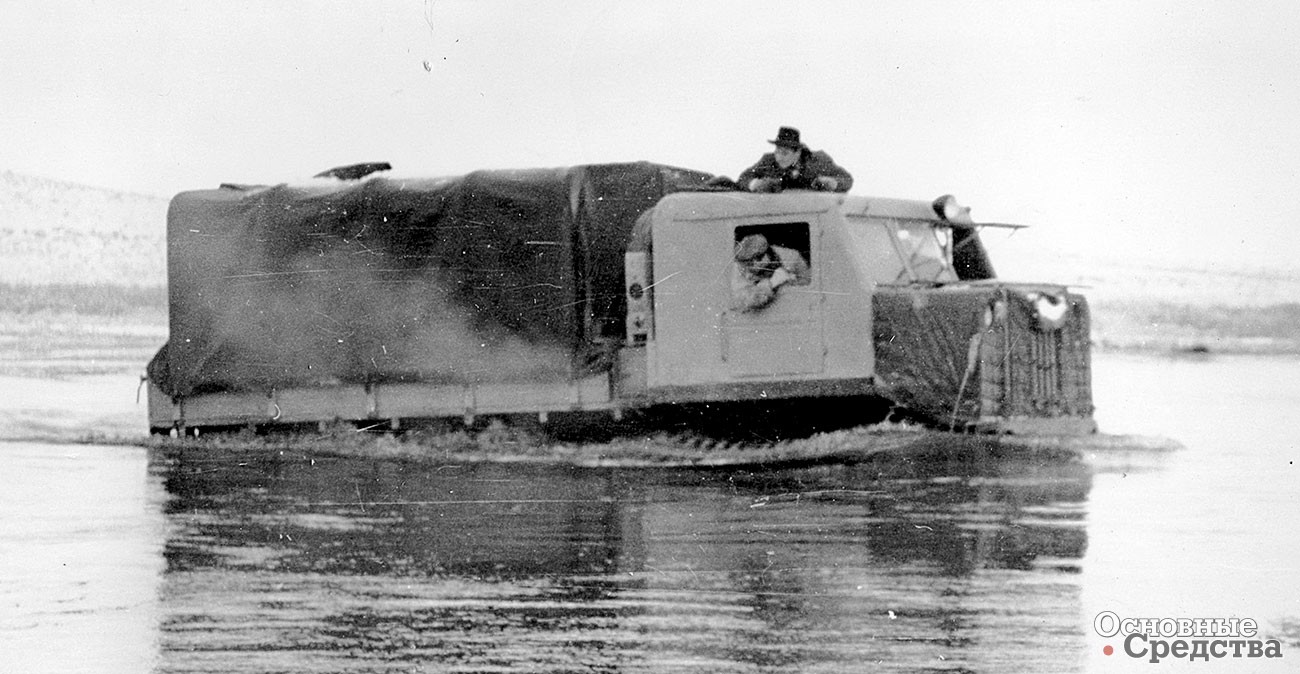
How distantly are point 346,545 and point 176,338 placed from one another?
23.1ft

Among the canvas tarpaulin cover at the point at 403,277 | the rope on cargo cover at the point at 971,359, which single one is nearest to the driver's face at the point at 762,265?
the canvas tarpaulin cover at the point at 403,277

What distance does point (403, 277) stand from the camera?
16.3 metres

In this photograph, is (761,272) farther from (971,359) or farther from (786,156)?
(971,359)

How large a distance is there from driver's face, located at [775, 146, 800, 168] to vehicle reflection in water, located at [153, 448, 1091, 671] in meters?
2.62

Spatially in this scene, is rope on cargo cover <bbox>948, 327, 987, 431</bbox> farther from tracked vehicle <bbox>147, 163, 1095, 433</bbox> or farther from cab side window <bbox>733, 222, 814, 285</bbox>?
cab side window <bbox>733, 222, 814, 285</bbox>

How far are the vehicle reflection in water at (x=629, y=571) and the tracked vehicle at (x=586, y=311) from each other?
792mm

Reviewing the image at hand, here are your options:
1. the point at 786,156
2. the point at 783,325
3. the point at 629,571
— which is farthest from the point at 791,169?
the point at 629,571

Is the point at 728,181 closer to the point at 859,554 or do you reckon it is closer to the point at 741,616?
the point at 859,554

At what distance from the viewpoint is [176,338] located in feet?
56.8

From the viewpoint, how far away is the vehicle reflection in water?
7.90 m

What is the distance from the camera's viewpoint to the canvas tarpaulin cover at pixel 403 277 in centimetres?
1579

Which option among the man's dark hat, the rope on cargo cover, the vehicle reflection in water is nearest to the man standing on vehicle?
the man's dark hat

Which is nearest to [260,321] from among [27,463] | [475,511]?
[27,463]

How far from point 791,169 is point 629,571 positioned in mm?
6631
